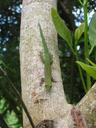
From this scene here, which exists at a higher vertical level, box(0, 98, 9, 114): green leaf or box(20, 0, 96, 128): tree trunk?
box(20, 0, 96, 128): tree trunk

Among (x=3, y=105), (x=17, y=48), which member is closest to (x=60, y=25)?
(x=3, y=105)

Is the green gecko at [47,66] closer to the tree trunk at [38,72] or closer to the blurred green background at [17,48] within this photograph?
the tree trunk at [38,72]

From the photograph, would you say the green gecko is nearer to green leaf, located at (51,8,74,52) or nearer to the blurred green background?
green leaf, located at (51,8,74,52)

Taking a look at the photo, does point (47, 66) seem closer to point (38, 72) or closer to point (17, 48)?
point (38, 72)

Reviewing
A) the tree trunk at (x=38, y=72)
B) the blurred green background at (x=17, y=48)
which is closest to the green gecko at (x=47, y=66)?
the tree trunk at (x=38, y=72)

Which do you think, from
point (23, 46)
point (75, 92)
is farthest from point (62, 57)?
point (23, 46)

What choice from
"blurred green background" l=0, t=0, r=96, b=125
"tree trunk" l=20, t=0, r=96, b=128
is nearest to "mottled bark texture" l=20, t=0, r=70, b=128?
"tree trunk" l=20, t=0, r=96, b=128

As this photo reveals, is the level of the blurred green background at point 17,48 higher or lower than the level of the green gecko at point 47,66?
lower

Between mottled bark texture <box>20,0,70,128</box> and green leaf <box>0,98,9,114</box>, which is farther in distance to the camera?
green leaf <box>0,98,9,114</box>

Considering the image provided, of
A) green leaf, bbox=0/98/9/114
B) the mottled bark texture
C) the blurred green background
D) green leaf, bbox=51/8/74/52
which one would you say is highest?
green leaf, bbox=51/8/74/52
